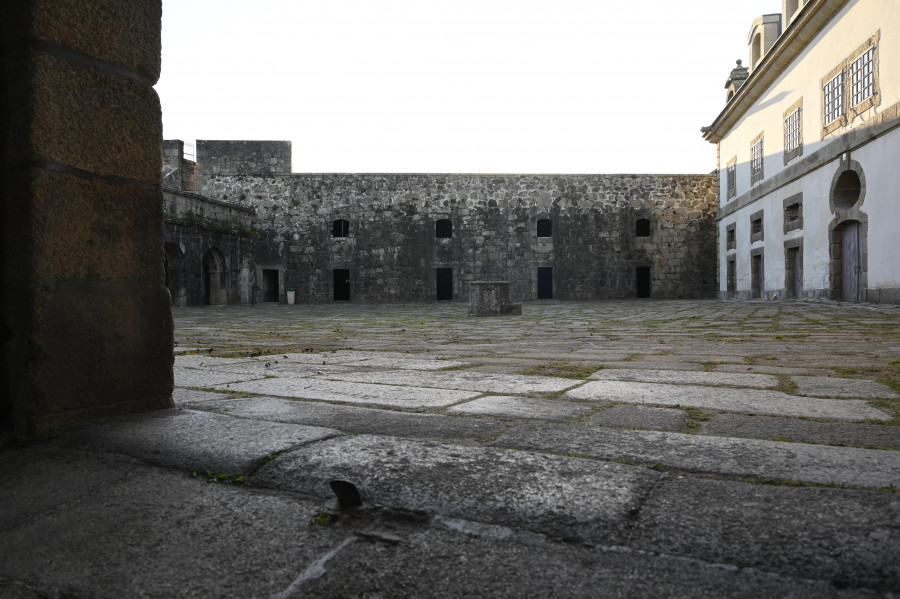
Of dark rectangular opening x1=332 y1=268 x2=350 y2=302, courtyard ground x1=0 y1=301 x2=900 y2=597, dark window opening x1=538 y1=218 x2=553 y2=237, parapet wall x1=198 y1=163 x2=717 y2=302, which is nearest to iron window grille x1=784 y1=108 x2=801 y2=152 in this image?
parapet wall x1=198 y1=163 x2=717 y2=302

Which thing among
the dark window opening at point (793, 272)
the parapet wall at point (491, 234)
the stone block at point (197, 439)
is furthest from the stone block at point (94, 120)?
the parapet wall at point (491, 234)

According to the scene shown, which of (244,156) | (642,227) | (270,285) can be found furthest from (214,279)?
(642,227)

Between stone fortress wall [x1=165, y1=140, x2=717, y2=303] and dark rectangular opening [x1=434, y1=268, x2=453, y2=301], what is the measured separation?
72 cm

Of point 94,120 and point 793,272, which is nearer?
point 94,120

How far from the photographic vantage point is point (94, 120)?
216 centimetres

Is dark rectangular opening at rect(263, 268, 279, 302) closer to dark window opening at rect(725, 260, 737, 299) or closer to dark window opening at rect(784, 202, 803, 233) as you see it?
dark window opening at rect(725, 260, 737, 299)

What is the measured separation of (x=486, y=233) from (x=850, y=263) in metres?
14.1

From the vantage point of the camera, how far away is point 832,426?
1.97m

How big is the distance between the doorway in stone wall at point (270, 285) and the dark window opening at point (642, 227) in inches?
613

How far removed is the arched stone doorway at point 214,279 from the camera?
20062mm

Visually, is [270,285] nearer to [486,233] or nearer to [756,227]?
[486,233]

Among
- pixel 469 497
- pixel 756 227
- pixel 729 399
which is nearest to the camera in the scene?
pixel 469 497

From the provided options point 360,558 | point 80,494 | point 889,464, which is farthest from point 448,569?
point 889,464

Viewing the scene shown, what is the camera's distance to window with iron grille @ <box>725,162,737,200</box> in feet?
71.5
